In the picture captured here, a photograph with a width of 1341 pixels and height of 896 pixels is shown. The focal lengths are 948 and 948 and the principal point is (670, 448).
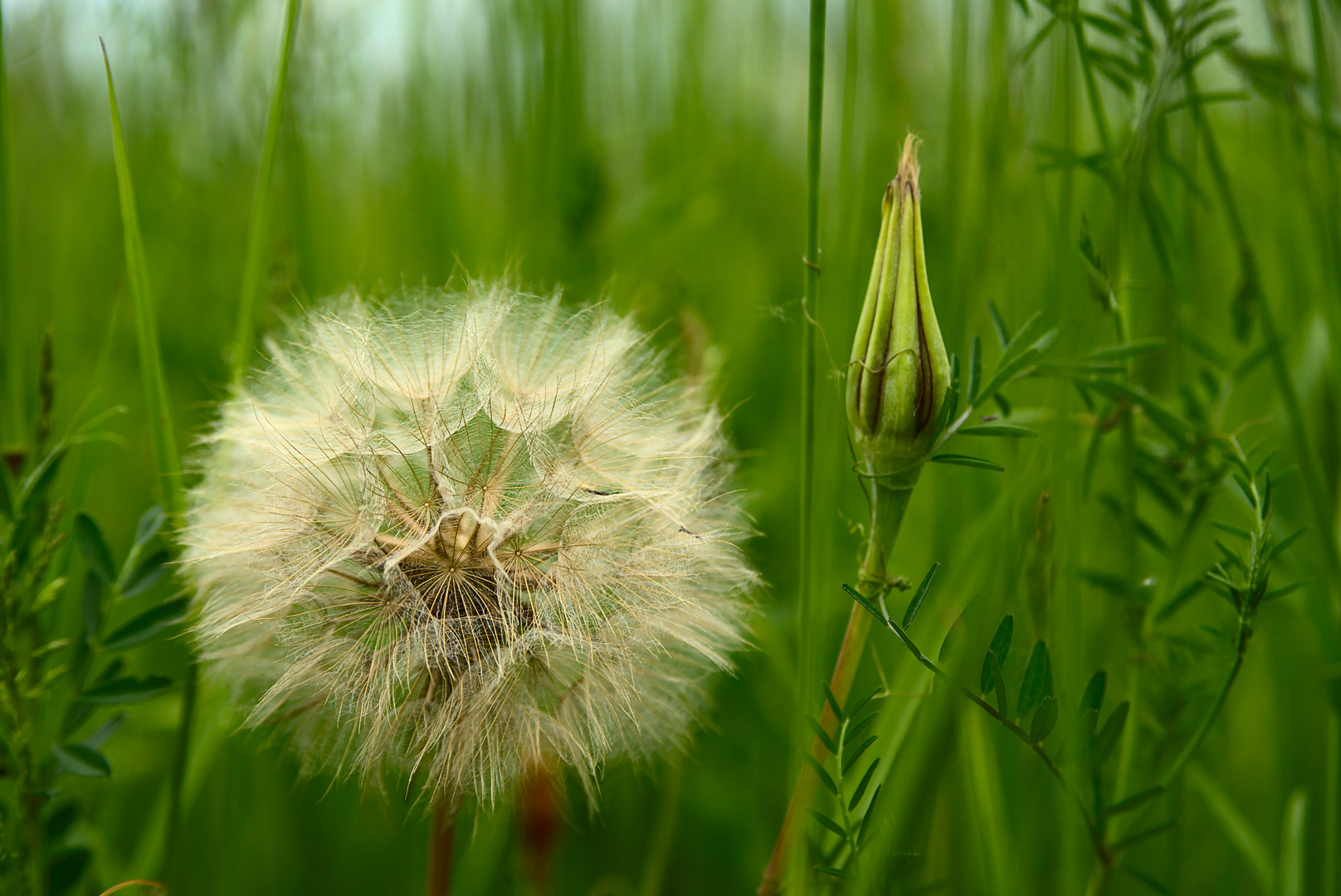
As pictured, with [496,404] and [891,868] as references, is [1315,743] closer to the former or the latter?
[891,868]

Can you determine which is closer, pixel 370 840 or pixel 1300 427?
pixel 1300 427

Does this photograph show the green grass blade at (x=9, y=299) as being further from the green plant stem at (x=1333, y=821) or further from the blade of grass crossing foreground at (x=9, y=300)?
the green plant stem at (x=1333, y=821)

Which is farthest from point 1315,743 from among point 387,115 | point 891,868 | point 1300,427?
point 387,115

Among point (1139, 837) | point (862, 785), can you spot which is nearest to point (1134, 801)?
point (1139, 837)

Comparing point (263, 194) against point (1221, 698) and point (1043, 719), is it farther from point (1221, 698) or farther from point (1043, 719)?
point (1221, 698)

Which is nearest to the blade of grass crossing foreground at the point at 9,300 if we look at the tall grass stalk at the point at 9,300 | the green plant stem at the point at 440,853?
the tall grass stalk at the point at 9,300

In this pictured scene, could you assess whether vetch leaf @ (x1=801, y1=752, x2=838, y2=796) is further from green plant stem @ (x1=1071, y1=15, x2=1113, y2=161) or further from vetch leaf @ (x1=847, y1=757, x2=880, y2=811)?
green plant stem @ (x1=1071, y1=15, x2=1113, y2=161)
